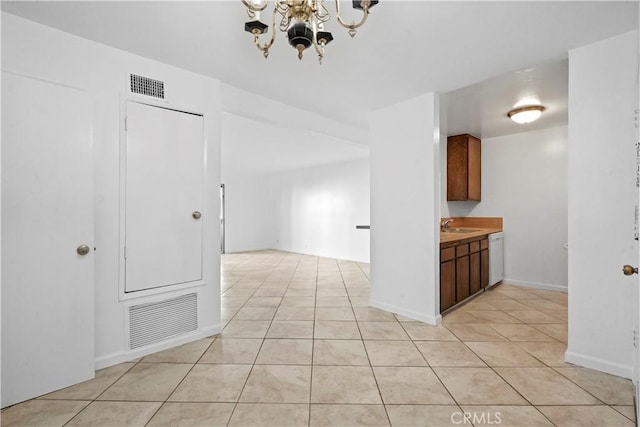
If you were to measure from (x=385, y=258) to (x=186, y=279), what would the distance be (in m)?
2.20

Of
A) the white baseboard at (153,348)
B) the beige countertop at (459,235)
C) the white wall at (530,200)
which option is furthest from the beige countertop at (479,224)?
the white baseboard at (153,348)

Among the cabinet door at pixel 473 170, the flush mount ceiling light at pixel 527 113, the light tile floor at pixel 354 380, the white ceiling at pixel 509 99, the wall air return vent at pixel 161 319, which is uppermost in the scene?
the white ceiling at pixel 509 99

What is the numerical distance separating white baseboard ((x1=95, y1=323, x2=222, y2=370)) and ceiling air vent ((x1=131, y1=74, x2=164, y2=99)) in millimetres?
2110

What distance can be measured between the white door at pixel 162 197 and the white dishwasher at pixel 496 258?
164 inches

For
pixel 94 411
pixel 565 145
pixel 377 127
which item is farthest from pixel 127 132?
pixel 565 145

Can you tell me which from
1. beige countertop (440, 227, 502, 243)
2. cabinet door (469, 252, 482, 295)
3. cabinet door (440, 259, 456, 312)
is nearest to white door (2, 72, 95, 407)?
cabinet door (440, 259, 456, 312)

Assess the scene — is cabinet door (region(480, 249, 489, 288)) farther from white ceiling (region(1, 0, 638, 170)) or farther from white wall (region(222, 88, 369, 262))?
white wall (region(222, 88, 369, 262))

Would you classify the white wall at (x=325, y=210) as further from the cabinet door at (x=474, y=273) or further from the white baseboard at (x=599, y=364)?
the white baseboard at (x=599, y=364)

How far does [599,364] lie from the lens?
2189 millimetres

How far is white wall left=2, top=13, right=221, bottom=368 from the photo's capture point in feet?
6.41

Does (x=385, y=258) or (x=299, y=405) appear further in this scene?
(x=385, y=258)

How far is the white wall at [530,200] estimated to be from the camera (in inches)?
174

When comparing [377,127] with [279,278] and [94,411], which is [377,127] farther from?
[94,411]

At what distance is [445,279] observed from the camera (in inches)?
133
